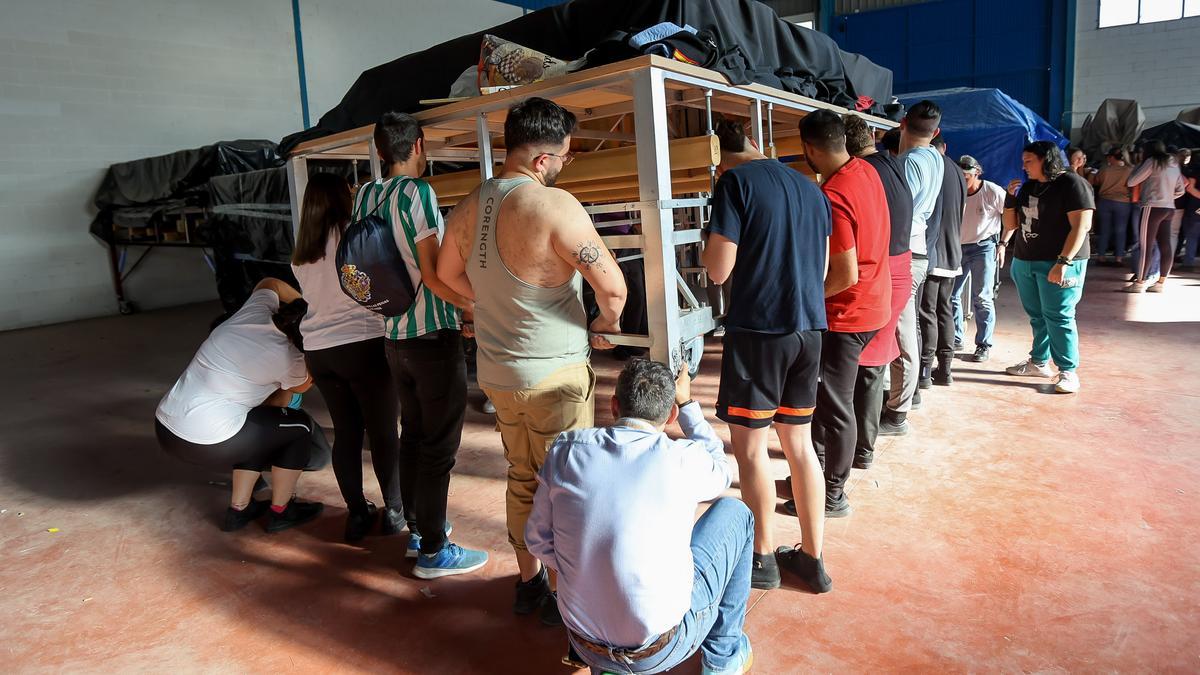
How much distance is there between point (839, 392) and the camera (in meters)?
2.73

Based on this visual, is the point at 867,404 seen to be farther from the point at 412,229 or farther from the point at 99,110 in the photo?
the point at 99,110

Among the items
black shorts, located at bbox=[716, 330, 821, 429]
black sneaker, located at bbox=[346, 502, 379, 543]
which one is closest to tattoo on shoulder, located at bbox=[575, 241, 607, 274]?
black shorts, located at bbox=[716, 330, 821, 429]

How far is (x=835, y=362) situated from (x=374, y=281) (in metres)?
1.72

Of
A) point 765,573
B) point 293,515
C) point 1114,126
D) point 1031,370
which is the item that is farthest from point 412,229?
point 1114,126

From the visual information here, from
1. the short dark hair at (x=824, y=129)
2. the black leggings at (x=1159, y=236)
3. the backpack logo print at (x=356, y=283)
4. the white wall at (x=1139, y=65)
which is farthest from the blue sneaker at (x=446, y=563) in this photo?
the white wall at (x=1139, y=65)

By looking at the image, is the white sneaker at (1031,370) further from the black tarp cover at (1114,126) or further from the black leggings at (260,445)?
the black tarp cover at (1114,126)

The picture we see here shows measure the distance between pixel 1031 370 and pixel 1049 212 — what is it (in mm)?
1104

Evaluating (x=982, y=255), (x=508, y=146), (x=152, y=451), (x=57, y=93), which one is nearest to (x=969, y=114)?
(x=982, y=255)

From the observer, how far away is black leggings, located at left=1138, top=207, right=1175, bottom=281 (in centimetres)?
806

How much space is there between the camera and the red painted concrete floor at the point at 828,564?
6.88 feet

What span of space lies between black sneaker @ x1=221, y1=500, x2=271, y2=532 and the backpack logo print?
1.42 metres

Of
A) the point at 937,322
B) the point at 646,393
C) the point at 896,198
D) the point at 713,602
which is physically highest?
the point at 896,198

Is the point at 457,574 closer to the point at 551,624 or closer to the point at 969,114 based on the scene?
the point at 551,624

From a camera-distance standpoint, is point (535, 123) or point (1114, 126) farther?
point (1114, 126)
